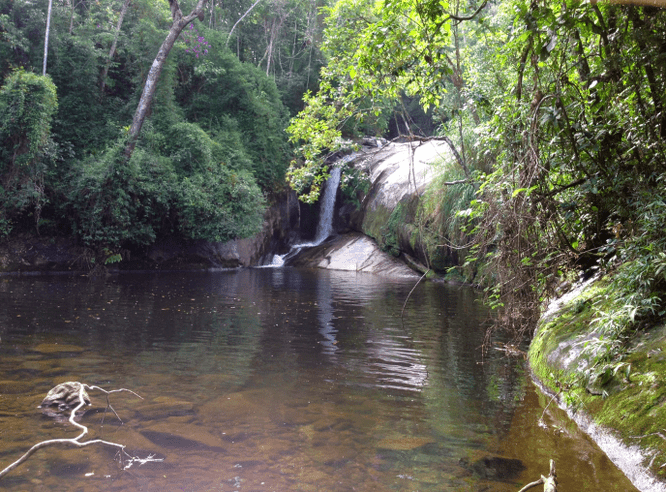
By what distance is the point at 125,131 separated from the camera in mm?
18625

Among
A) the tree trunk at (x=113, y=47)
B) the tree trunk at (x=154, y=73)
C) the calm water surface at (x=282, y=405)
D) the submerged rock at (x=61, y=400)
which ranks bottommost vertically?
the calm water surface at (x=282, y=405)

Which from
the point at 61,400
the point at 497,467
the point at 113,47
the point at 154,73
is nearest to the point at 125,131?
the point at 154,73

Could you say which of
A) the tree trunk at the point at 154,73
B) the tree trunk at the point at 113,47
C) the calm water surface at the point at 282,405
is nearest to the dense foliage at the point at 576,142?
the calm water surface at the point at 282,405

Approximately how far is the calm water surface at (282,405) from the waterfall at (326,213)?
16.4m

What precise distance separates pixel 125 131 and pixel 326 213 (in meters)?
11.1

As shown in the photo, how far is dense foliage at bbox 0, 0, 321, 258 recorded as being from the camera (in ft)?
55.1

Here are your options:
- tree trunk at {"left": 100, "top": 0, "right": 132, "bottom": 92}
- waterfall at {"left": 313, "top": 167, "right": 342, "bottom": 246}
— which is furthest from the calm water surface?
waterfall at {"left": 313, "top": 167, "right": 342, "bottom": 246}

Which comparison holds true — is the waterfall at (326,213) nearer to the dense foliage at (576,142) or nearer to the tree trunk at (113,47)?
the tree trunk at (113,47)

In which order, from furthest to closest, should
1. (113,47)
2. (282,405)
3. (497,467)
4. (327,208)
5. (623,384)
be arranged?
(327,208) < (113,47) < (282,405) < (623,384) < (497,467)

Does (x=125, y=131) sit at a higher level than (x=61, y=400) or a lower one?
higher

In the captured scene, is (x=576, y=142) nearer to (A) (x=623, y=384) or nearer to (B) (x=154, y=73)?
(A) (x=623, y=384)

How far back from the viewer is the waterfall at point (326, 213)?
A: 2653 cm

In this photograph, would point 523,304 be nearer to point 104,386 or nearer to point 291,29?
point 104,386

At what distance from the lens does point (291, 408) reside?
506 cm
